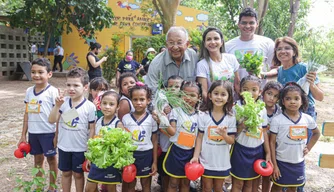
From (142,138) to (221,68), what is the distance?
3.64ft

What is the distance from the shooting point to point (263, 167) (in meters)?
2.77

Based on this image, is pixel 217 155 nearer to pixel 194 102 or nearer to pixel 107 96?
pixel 194 102

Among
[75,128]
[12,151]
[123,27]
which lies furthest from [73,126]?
[123,27]

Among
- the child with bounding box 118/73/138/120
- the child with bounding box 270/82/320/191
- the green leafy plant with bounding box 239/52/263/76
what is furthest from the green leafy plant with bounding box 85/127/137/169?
the green leafy plant with bounding box 239/52/263/76

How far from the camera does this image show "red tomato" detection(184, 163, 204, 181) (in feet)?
8.55

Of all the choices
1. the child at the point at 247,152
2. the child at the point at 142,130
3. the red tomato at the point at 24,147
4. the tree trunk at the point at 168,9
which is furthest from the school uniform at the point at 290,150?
the tree trunk at the point at 168,9

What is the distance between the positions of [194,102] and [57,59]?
563 inches

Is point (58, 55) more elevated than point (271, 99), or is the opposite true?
point (58, 55)

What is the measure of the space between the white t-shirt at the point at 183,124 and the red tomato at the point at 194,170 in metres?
0.25

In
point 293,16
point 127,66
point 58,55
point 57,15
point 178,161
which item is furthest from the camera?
point 58,55

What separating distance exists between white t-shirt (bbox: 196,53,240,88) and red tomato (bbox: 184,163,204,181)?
35.9 inches

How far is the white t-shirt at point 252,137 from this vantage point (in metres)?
2.81

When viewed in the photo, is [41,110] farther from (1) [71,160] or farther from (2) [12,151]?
(2) [12,151]

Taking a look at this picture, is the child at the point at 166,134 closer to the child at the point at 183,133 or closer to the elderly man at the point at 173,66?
→ the child at the point at 183,133
